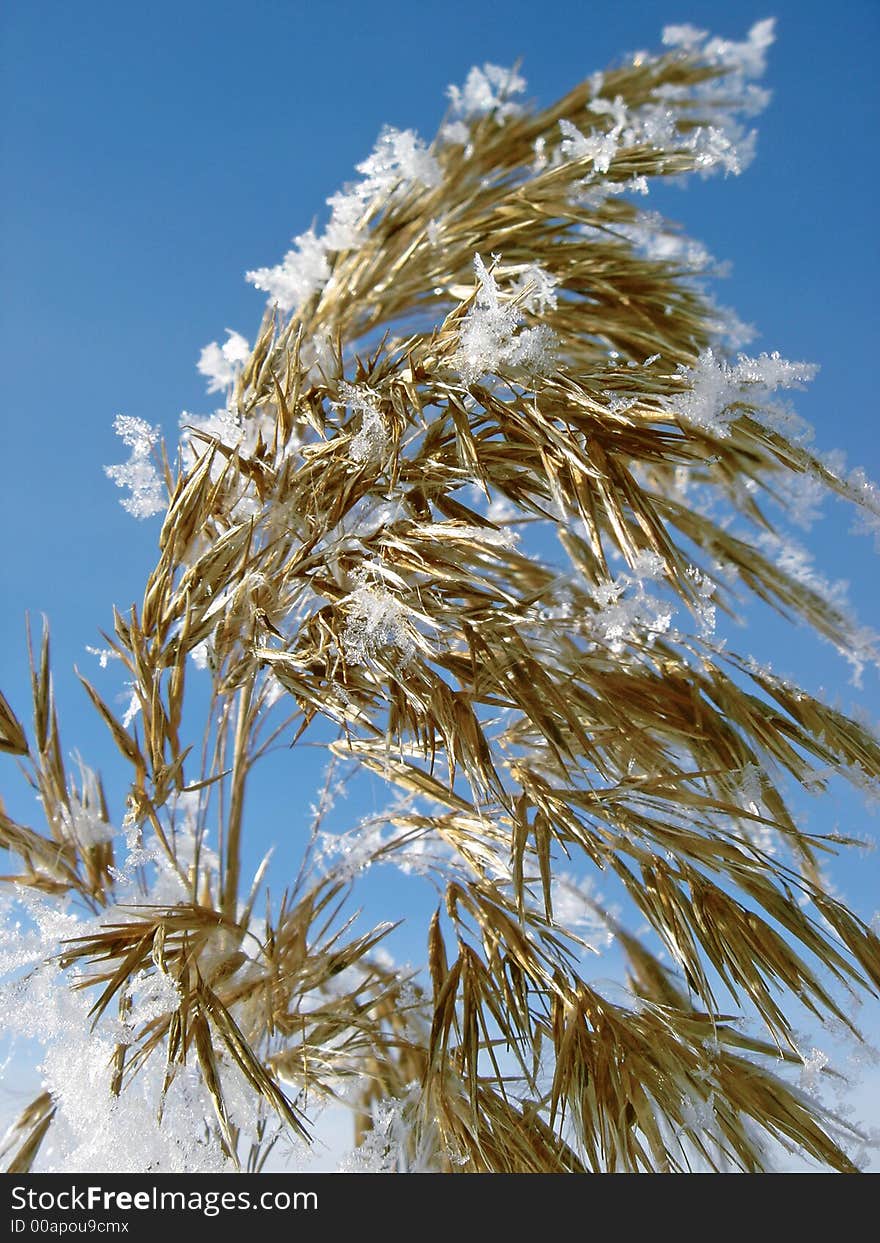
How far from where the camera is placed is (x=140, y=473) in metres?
1.40

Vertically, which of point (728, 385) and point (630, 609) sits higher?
point (728, 385)

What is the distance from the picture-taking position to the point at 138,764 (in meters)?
1.30

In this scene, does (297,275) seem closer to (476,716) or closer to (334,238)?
(334,238)

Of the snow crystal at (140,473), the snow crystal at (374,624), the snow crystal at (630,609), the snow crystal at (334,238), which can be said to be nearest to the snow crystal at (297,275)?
the snow crystal at (334,238)

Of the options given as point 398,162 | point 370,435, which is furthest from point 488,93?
point 370,435

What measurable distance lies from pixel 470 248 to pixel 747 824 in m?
Result: 0.93

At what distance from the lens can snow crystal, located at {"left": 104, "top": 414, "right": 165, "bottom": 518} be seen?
4.58 ft

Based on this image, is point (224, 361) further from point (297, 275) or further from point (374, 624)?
point (374, 624)

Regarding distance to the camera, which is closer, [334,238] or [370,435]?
[370,435]

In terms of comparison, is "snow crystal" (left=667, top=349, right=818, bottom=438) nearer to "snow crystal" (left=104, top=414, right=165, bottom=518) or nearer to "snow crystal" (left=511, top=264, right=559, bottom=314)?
"snow crystal" (left=511, top=264, right=559, bottom=314)

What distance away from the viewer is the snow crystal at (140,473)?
1395 millimetres

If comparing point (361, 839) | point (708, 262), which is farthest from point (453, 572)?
point (708, 262)
